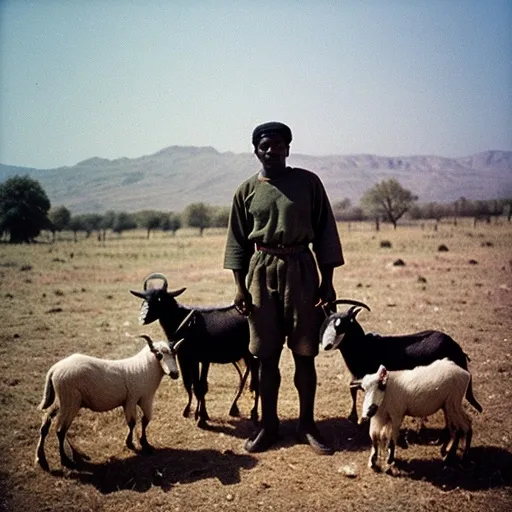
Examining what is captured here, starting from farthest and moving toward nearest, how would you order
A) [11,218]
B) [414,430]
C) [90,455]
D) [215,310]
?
[11,218] < [215,310] < [414,430] < [90,455]

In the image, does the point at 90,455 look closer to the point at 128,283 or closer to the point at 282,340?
the point at 282,340

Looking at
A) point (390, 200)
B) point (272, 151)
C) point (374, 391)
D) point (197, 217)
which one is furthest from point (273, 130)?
point (197, 217)


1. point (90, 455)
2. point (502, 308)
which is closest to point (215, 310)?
point (90, 455)

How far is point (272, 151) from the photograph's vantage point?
456 cm

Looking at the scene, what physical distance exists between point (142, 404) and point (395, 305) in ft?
28.3

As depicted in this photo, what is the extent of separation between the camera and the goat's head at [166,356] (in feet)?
15.3

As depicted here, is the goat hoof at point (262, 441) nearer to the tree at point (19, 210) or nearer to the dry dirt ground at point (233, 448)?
the dry dirt ground at point (233, 448)

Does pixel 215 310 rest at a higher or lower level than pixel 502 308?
higher

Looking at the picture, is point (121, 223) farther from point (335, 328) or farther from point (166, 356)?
point (335, 328)

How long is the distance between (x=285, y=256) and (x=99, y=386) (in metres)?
2.26

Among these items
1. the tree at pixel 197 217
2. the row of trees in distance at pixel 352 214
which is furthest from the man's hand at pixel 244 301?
the tree at pixel 197 217

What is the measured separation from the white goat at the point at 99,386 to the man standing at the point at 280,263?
104 cm

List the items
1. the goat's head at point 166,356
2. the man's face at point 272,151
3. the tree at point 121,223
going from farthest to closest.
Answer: the tree at point 121,223
the goat's head at point 166,356
the man's face at point 272,151

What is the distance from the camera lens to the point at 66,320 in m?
10.7
